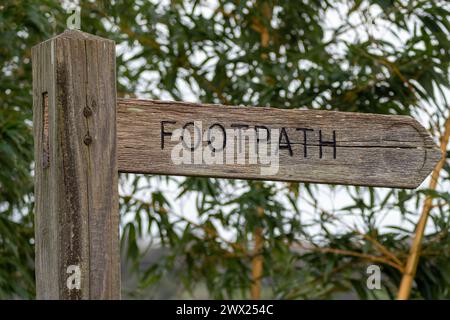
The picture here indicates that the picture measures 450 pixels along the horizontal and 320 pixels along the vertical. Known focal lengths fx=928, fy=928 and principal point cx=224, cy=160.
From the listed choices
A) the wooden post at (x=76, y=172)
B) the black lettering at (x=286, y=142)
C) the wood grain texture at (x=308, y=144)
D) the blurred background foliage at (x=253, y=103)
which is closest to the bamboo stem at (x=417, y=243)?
the blurred background foliage at (x=253, y=103)

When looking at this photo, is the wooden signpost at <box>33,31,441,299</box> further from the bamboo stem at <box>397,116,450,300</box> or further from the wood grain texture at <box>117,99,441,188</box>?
the bamboo stem at <box>397,116,450,300</box>

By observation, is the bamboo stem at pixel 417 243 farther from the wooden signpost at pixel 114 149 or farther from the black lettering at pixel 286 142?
the black lettering at pixel 286 142

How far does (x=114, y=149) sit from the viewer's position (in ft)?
4.99

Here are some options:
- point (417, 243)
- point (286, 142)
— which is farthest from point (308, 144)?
point (417, 243)

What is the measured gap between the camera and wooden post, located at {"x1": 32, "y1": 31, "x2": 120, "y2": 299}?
146 centimetres

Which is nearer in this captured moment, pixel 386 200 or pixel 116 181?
pixel 116 181

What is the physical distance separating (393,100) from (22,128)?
1.49m

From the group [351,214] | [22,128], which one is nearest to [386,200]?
[351,214]

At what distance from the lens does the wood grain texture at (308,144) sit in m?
1.57

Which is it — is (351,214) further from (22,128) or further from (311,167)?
(311,167)

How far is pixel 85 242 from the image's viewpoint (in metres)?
1.47

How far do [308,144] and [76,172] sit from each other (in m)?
0.44

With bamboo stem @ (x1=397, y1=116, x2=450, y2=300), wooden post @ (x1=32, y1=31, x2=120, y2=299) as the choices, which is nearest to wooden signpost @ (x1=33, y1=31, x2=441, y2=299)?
wooden post @ (x1=32, y1=31, x2=120, y2=299)

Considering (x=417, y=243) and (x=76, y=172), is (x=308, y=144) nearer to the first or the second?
(x=76, y=172)
